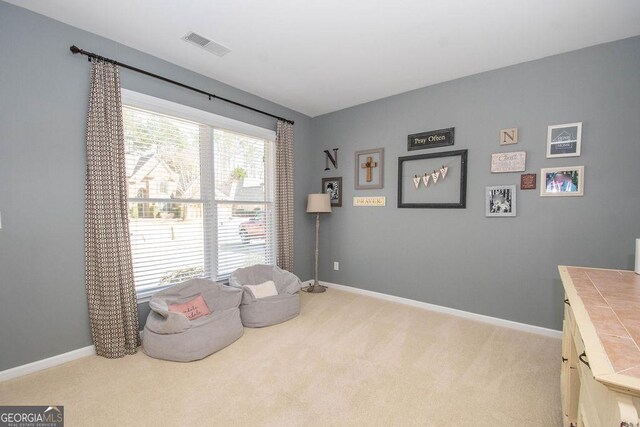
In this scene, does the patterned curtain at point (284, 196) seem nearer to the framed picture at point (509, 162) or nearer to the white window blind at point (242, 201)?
the white window blind at point (242, 201)

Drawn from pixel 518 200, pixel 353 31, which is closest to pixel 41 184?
pixel 353 31

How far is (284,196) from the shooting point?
12.6 feet

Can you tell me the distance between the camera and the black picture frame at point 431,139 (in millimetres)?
3135

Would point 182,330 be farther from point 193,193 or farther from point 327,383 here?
point 193,193

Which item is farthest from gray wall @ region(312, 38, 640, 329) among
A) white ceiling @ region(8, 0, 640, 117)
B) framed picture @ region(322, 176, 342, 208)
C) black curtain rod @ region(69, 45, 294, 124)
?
black curtain rod @ region(69, 45, 294, 124)

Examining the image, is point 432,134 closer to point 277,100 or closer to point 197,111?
point 277,100

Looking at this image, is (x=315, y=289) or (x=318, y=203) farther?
(x=315, y=289)

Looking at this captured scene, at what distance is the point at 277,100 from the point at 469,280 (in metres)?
3.27

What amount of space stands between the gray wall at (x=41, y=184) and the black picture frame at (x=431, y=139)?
3.12 metres

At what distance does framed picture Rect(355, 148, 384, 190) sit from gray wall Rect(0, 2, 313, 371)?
285cm

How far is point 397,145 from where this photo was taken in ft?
11.6

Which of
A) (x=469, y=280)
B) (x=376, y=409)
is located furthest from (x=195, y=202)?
(x=469, y=280)

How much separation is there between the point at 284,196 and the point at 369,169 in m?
1.24

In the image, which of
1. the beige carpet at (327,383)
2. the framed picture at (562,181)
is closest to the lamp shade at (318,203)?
the beige carpet at (327,383)
